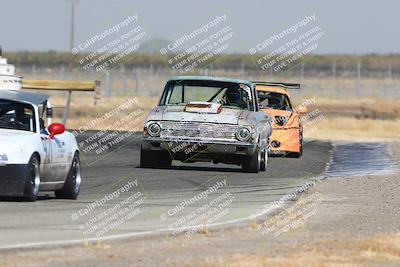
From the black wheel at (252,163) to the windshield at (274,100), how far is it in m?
5.91

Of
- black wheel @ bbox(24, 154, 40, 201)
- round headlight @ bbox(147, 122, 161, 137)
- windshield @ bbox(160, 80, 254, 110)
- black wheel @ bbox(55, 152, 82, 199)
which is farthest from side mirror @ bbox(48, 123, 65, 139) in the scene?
windshield @ bbox(160, 80, 254, 110)

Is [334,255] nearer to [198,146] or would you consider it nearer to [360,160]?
[198,146]

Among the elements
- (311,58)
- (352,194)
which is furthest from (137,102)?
(311,58)

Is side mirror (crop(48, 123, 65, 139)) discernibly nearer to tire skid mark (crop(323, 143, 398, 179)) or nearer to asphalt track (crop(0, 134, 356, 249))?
asphalt track (crop(0, 134, 356, 249))

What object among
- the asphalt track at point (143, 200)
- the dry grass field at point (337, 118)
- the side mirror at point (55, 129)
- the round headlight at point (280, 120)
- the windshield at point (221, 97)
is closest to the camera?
the asphalt track at point (143, 200)

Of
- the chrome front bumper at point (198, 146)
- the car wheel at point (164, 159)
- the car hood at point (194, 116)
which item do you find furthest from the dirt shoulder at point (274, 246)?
the car wheel at point (164, 159)

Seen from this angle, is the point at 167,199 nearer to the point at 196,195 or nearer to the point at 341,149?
the point at 196,195

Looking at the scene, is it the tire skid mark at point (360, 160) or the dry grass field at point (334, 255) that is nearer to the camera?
the dry grass field at point (334, 255)

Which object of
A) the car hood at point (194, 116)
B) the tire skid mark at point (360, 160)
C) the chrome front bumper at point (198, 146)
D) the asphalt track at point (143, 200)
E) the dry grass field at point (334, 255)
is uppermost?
the car hood at point (194, 116)

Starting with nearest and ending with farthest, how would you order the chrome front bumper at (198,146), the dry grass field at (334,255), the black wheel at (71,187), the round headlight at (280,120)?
1. the dry grass field at (334,255)
2. the black wheel at (71,187)
3. the chrome front bumper at (198,146)
4. the round headlight at (280,120)

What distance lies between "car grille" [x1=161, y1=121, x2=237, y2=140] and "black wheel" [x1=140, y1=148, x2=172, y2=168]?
1.86ft

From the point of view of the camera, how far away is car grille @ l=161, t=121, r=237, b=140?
71.7 feet

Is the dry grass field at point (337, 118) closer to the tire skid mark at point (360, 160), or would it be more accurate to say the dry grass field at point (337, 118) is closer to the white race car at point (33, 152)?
the tire skid mark at point (360, 160)

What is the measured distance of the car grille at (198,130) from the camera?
2186cm
